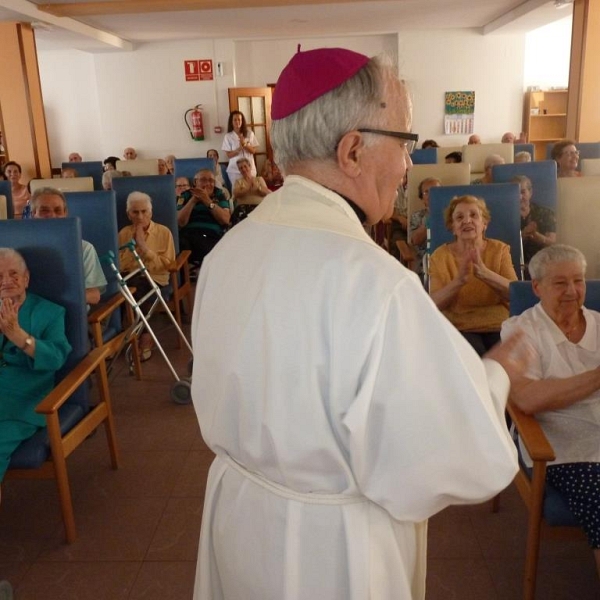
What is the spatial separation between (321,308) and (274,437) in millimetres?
201

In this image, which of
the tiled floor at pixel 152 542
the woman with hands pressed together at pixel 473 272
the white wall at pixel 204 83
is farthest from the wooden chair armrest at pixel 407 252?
the white wall at pixel 204 83

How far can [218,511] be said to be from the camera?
108 cm

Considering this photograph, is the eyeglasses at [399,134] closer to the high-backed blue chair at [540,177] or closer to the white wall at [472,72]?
the high-backed blue chair at [540,177]

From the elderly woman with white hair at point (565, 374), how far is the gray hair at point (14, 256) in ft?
5.55

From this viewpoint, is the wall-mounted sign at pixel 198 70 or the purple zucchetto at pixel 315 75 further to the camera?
the wall-mounted sign at pixel 198 70

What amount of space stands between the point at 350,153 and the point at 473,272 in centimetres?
192

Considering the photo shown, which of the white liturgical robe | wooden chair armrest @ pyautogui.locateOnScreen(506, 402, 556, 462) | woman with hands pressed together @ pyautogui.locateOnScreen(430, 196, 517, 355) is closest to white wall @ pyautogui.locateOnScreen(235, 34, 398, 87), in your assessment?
woman with hands pressed together @ pyautogui.locateOnScreen(430, 196, 517, 355)

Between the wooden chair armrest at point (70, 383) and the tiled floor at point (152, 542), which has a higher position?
the wooden chair armrest at point (70, 383)

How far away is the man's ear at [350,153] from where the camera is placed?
859 mm

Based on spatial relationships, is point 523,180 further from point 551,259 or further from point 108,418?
point 108,418

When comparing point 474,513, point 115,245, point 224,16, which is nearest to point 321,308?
point 474,513

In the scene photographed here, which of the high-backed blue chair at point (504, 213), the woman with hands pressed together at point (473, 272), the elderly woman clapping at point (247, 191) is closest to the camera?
the woman with hands pressed together at point (473, 272)

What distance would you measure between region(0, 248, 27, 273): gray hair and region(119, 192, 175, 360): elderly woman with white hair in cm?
147

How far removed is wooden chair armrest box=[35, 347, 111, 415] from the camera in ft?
6.51
